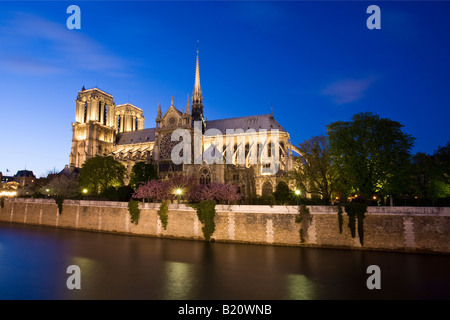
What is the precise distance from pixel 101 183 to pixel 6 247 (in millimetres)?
20516

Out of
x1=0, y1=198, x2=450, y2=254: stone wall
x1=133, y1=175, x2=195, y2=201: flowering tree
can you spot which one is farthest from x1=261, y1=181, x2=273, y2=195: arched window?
x1=0, y1=198, x2=450, y2=254: stone wall

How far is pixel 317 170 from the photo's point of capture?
1142 inches

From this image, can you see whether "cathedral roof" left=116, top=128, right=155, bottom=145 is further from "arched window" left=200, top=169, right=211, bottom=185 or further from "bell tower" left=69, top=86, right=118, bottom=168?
"arched window" left=200, top=169, right=211, bottom=185

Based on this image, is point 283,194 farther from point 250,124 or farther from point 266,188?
point 250,124

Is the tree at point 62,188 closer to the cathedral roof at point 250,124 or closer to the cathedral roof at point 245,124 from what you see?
the cathedral roof at point 245,124

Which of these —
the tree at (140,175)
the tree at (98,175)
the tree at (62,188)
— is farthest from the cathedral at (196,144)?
the tree at (62,188)

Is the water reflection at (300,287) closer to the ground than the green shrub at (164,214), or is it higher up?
closer to the ground

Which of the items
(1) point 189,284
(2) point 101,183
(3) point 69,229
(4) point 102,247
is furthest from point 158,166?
(1) point 189,284

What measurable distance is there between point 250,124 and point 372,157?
29.6 metres

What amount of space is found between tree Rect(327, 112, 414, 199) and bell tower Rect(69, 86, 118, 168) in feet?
177

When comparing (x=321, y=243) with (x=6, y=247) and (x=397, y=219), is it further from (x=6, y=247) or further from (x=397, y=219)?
(x=6, y=247)

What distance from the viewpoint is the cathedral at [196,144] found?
1604 inches

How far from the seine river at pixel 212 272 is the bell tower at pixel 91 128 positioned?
44.2 meters

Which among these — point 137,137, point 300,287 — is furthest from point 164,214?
point 137,137
